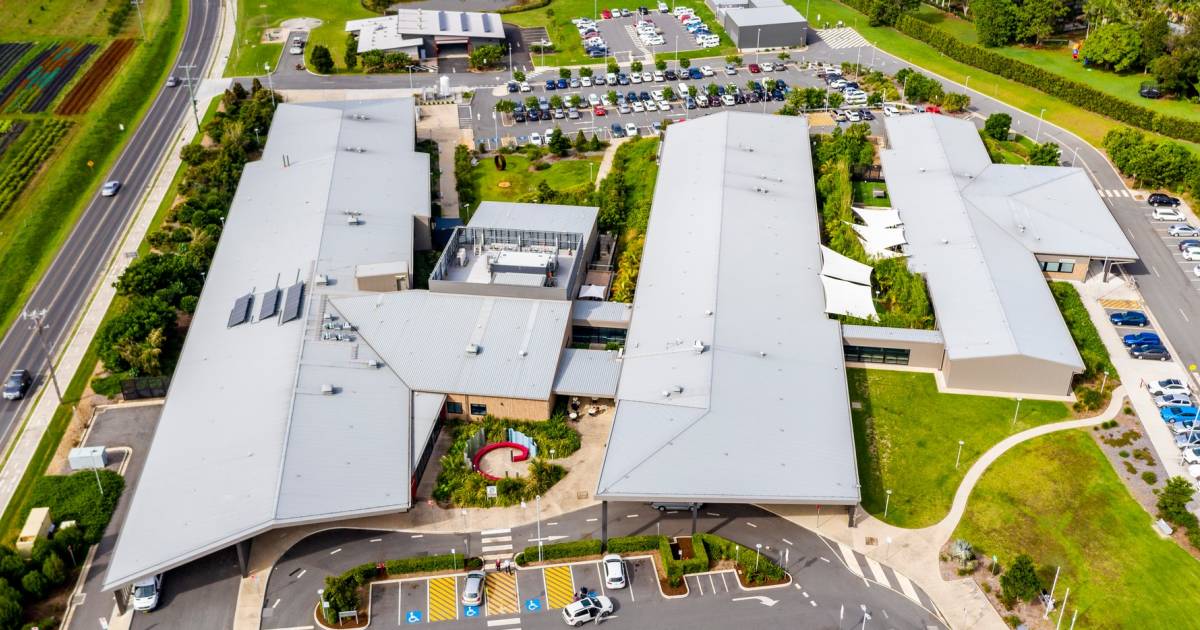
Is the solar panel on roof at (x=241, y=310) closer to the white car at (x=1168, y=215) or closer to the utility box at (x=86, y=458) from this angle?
the utility box at (x=86, y=458)

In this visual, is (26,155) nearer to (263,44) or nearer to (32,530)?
(263,44)

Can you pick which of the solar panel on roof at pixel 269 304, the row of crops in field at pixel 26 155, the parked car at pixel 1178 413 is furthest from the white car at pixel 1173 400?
the row of crops in field at pixel 26 155

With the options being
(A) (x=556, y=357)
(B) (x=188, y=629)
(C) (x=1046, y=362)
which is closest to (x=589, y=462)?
(A) (x=556, y=357)

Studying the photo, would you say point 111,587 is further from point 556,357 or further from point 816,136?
point 816,136

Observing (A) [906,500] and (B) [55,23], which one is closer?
(A) [906,500]

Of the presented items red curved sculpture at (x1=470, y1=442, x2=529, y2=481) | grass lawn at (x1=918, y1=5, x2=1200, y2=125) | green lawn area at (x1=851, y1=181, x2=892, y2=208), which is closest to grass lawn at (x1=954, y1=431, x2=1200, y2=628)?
red curved sculpture at (x1=470, y1=442, x2=529, y2=481)

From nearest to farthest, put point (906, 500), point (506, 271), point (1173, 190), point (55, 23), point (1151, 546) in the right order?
point (1151, 546) → point (906, 500) → point (506, 271) → point (1173, 190) → point (55, 23)

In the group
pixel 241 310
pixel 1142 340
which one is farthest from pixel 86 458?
pixel 1142 340
